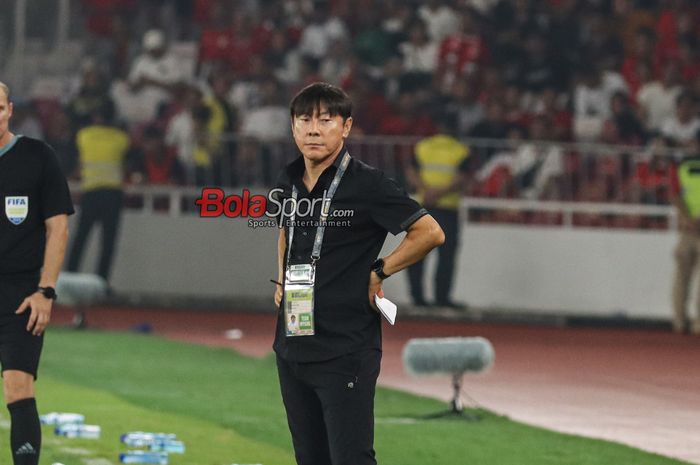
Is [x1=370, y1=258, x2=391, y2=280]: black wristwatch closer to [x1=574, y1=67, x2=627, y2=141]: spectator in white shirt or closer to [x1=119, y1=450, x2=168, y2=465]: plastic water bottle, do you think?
[x1=119, y1=450, x2=168, y2=465]: plastic water bottle

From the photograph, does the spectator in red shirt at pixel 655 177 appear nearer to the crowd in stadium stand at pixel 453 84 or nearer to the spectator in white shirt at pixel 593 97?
the crowd in stadium stand at pixel 453 84

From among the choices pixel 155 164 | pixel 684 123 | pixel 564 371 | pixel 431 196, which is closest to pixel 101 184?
pixel 155 164

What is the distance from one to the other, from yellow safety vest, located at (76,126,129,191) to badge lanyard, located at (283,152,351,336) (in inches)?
680

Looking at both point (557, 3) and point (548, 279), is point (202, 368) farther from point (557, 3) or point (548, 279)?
point (557, 3)

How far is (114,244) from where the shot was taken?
78.3 feet

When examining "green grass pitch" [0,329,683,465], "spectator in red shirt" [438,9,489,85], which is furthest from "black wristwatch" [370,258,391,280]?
"spectator in red shirt" [438,9,489,85]

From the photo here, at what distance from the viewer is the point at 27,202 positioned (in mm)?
8164

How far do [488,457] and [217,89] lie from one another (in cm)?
1429

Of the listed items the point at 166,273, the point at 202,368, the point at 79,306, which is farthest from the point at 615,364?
the point at 166,273

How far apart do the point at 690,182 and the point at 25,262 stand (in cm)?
1422

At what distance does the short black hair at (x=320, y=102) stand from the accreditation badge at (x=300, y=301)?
2.02ft

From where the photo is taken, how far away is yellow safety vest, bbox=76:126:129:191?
77.4ft

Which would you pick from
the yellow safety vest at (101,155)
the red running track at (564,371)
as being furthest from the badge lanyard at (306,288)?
the yellow safety vest at (101,155)

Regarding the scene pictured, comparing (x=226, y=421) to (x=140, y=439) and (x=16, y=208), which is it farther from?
(x=16, y=208)
